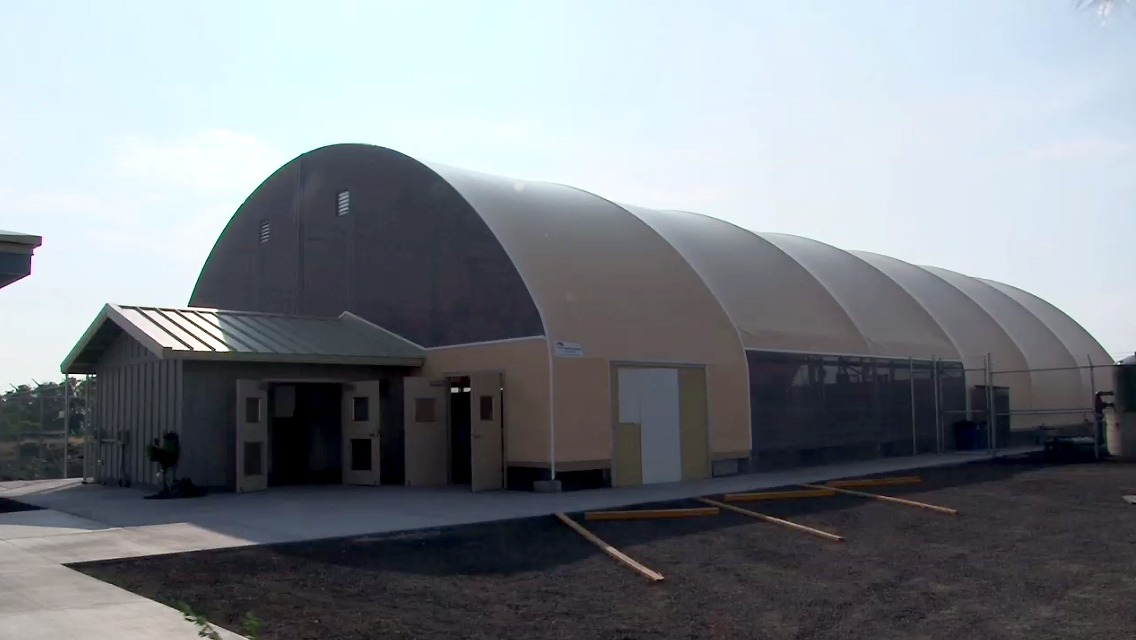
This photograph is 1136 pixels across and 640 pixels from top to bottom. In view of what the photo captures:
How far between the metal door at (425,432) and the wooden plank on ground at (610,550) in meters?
6.18

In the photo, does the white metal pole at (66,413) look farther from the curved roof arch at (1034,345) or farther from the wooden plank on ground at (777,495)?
the curved roof arch at (1034,345)

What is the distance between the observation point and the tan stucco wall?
1906 centimetres

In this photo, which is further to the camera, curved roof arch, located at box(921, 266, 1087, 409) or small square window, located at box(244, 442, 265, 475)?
curved roof arch, located at box(921, 266, 1087, 409)

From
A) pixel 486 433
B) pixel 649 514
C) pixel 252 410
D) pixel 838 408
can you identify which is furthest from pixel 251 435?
pixel 838 408

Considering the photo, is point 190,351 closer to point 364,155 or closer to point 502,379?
point 502,379

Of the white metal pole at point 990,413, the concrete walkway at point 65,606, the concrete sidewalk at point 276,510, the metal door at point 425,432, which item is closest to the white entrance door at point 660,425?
the concrete sidewalk at point 276,510

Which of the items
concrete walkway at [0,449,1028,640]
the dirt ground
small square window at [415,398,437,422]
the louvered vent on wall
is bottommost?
the dirt ground

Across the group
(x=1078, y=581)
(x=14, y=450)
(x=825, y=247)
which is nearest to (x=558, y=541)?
(x=1078, y=581)

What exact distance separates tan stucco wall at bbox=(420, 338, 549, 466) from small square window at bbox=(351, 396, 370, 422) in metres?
1.98

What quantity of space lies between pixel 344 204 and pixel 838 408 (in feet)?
41.8

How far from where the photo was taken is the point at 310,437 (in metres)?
21.5

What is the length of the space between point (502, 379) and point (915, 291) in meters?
17.2

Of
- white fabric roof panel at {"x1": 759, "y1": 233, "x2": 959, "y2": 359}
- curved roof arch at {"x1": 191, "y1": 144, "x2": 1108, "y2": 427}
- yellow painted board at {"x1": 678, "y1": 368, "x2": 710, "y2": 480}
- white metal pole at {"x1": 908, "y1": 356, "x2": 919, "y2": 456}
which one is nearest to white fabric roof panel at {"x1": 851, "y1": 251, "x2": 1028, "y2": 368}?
white fabric roof panel at {"x1": 759, "y1": 233, "x2": 959, "y2": 359}

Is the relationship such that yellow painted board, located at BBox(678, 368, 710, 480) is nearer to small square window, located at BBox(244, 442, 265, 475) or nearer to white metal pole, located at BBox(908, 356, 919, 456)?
small square window, located at BBox(244, 442, 265, 475)
